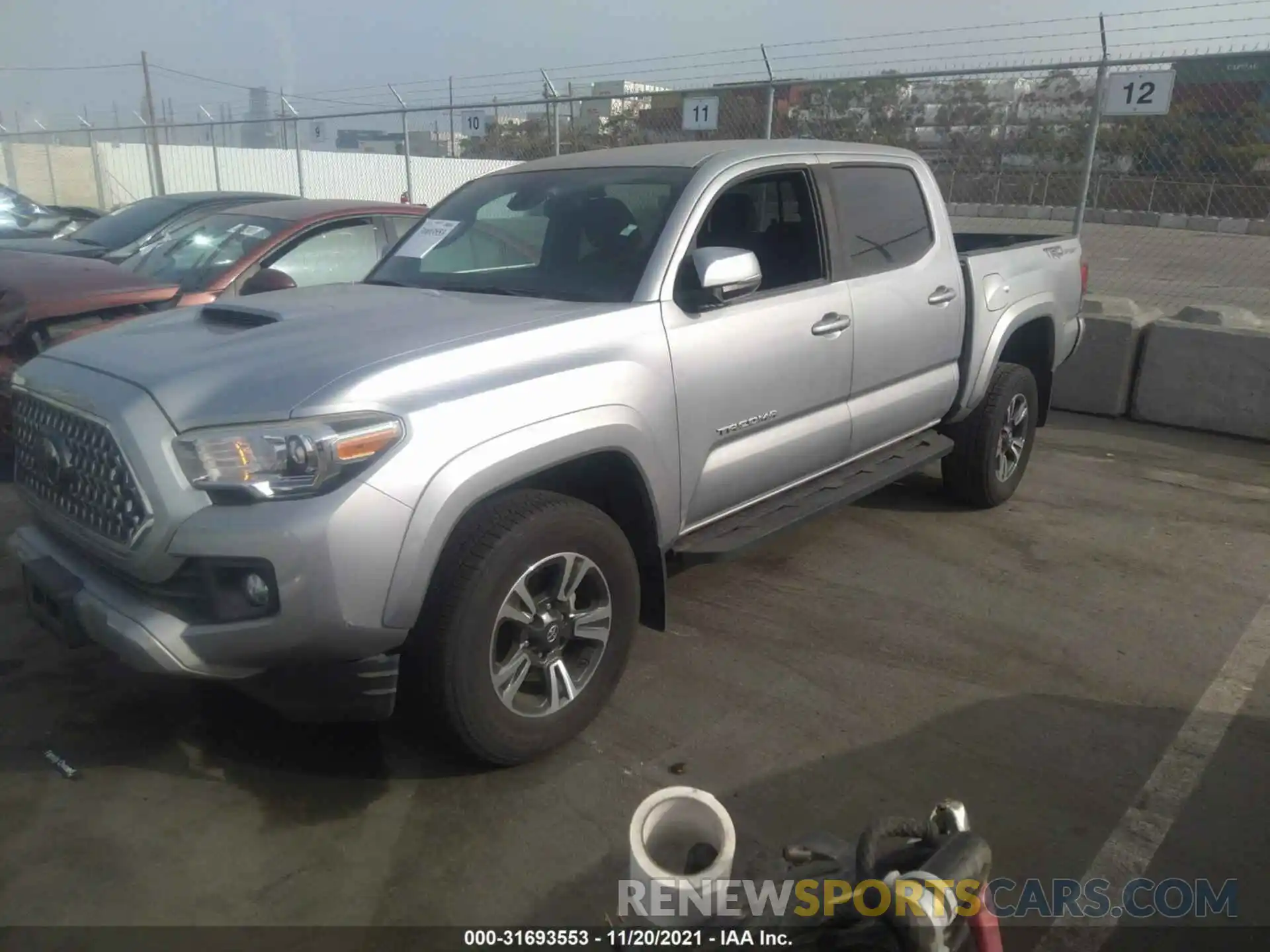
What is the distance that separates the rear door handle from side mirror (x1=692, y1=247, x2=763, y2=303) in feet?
1.87

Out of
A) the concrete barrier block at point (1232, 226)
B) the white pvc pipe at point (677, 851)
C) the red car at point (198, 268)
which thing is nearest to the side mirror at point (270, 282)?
the red car at point (198, 268)

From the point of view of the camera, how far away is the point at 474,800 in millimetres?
2941

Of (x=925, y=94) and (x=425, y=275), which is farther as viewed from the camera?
(x=925, y=94)

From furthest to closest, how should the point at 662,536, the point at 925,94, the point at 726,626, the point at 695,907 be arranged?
1. the point at 925,94
2. the point at 726,626
3. the point at 662,536
4. the point at 695,907

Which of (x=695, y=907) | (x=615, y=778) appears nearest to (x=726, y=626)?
(x=615, y=778)

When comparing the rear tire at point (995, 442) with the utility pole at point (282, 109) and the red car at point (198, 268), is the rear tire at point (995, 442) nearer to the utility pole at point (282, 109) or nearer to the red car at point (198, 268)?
the red car at point (198, 268)

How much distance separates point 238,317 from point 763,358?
185cm

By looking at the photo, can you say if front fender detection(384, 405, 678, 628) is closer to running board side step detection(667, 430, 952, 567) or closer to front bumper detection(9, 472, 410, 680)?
front bumper detection(9, 472, 410, 680)

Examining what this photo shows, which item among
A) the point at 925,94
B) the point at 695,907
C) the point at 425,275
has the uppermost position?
the point at 925,94

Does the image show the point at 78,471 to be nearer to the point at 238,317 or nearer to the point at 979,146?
the point at 238,317

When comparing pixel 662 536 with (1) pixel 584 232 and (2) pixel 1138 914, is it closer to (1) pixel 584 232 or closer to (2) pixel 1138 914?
(1) pixel 584 232

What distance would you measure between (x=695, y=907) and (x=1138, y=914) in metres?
1.34

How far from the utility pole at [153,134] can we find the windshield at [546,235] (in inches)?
666

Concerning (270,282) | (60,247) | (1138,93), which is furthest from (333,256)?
(1138,93)
